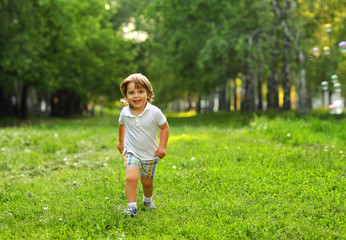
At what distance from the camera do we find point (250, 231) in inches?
170

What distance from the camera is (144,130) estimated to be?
16.0 feet

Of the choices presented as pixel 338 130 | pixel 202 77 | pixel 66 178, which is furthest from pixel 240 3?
pixel 66 178

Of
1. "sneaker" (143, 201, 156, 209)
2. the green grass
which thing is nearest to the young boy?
"sneaker" (143, 201, 156, 209)

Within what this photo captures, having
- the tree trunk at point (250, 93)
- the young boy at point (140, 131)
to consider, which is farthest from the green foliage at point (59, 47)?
the young boy at point (140, 131)

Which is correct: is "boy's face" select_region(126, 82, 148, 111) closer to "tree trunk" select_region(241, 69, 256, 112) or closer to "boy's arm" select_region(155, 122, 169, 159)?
"boy's arm" select_region(155, 122, 169, 159)

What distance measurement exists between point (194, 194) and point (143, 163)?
1.26 m

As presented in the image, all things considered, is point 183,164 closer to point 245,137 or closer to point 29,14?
point 245,137

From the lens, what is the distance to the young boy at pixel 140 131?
4.80 m

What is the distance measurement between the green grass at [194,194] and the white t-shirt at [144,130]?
2.80 feet

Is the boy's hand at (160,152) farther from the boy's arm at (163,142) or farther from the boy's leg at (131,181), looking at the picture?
the boy's leg at (131,181)

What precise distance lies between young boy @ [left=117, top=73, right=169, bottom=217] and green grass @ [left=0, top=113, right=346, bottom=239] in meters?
0.62

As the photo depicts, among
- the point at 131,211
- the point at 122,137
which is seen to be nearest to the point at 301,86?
the point at 122,137

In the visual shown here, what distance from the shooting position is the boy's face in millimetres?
4820

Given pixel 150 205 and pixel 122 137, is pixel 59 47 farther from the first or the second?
pixel 150 205
